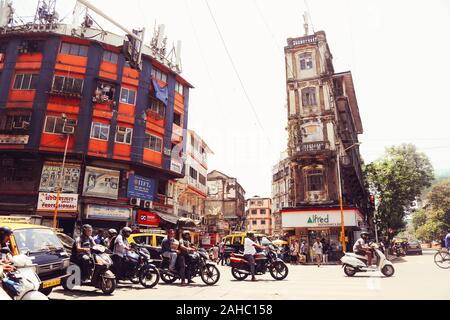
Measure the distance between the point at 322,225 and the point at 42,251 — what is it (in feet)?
68.7

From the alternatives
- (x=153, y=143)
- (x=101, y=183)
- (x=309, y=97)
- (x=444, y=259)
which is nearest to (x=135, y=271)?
(x=444, y=259)

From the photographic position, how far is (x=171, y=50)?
28.7 metres

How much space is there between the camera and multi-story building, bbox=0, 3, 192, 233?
21.0 metres

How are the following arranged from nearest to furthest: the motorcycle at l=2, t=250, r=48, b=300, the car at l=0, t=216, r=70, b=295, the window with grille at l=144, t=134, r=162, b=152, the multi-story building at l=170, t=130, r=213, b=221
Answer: the motorcycle at l=2, t=250, r=48, b=300 < the car at l=0, t=216, r=70, b=295 < the window with grille at l=144, t=134, r=162, b=152 < the multi-story building at l=170, t=130, r=213, b=221

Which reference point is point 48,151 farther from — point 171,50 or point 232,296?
point 232,296

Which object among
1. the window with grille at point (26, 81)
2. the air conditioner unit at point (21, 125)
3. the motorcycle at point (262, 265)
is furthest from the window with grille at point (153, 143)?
the motorcycle at point (262, 265)

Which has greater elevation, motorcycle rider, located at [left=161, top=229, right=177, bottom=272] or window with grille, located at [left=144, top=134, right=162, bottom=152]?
window with grille, located at [left=144, top=134, right=162, bottom=152]

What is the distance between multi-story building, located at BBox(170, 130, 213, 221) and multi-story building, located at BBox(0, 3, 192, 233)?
15.7 ft

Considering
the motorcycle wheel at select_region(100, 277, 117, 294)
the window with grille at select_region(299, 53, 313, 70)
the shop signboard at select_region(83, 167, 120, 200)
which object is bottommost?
the motorcycle wheel at select_region(100, 277, 117, 294)

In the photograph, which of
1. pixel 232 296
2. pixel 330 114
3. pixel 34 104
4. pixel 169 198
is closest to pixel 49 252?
pixel 232 296

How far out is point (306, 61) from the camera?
28531 mm

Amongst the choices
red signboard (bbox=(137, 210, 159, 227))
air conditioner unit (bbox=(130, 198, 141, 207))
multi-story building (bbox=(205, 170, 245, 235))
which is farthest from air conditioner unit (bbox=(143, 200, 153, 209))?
multi-story building (bbox=(205, 170, 245, 235))

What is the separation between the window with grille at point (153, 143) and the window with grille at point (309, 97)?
45.9 ft

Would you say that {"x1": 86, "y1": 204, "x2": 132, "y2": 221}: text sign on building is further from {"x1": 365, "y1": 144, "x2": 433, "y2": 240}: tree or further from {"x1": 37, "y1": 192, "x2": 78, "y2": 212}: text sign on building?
{"x1": 365, "y1": 144, "x2": 433, "y2": 240}: tree
